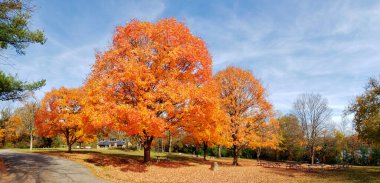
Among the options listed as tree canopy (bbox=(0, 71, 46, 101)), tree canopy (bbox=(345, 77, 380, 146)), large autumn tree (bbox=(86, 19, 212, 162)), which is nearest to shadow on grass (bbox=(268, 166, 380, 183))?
tree canopy (bbox=(345, 77, 380, 146))

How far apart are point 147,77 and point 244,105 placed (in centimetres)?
1500

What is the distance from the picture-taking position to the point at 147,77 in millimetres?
19719

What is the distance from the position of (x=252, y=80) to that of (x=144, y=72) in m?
15.5

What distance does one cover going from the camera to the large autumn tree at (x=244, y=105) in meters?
30.3

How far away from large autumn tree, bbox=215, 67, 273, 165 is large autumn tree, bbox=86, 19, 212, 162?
9249 millimetres

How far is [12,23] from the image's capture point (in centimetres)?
1405

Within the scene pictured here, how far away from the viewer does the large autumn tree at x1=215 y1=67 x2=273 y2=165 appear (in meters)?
30.3

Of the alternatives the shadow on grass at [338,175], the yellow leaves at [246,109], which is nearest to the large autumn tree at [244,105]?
the yellow leaves at [246,109]

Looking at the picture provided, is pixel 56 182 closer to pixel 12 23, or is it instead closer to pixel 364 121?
pixel 12 23

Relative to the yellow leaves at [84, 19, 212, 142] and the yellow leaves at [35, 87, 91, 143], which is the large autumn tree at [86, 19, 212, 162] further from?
the yellow leaves at [35, 87, 91, 143]

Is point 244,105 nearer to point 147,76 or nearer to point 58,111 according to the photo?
point 147,76

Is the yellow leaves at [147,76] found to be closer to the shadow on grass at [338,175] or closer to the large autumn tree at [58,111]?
the shadow on grass at [338,175]

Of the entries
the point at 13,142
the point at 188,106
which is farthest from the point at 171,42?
the point at 13,142

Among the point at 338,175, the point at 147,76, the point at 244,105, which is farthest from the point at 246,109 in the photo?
the point at 147,76
